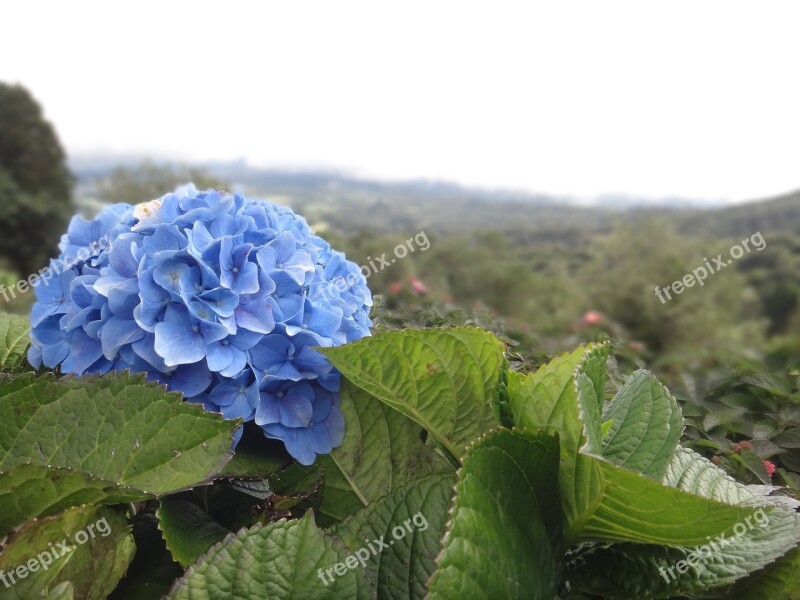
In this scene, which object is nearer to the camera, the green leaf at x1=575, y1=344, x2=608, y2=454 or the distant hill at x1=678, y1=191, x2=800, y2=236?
the green leaf at x1=575, y1=344, x2=608, y2=454

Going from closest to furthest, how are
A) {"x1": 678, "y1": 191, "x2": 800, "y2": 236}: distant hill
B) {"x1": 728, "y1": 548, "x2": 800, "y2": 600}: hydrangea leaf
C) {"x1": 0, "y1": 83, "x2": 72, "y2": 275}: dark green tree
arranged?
{"x1": 728, "y1": 548, "x2": 800, "y2": 600}: hydrangea leaf, {"x1": 0, "y1": 83, "x2": 72, "y2": 275}: dark green tree, {"x1": 678, "y1": 191, "x2": 800, "y2": 236}: distant hill

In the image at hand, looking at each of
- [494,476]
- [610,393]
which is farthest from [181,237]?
[610,393]

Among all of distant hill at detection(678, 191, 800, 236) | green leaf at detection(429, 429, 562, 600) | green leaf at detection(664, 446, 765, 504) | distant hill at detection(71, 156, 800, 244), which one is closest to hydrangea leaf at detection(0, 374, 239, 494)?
green leaf at detection(429, 429, 562, 600)

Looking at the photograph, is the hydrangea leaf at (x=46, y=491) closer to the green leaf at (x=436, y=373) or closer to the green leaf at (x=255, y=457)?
the green leaf at (x=255, y=457)

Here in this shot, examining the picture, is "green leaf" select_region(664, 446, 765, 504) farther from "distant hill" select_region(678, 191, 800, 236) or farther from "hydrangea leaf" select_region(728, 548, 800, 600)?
"distant hill" select_region(678, 191, 800, 236)

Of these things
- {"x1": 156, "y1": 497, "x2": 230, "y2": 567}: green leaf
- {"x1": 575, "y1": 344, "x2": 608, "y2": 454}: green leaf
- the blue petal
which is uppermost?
{"x1": 575, "y1": 344, "x2": 608, "y2": 454}: green leaf

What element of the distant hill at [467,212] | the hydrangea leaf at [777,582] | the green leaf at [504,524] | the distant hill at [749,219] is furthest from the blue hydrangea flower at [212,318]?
the distant hill at [749,219]

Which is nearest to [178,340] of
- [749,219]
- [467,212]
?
[749,219]
